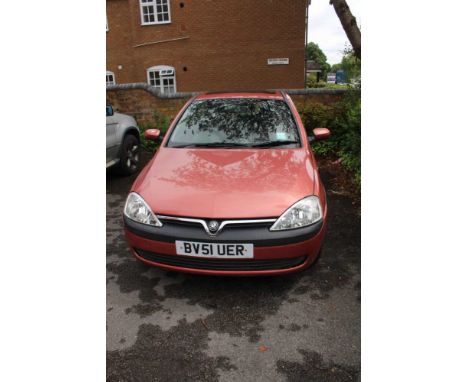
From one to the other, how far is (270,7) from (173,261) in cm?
1431

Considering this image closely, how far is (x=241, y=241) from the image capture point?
235cm

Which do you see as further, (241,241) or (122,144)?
(122,144)

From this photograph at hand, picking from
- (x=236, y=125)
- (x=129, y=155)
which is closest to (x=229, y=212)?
(x=236, y=125)

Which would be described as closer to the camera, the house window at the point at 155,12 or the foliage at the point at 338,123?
the foliage at the point at 338,123

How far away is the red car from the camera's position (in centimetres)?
237

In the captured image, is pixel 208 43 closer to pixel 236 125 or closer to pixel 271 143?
pixel 236 125

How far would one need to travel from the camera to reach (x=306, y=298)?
2.69 metres

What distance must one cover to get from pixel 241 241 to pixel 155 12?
15.7 m

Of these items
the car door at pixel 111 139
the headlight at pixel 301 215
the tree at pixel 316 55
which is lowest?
the headlight at pixel 301 215

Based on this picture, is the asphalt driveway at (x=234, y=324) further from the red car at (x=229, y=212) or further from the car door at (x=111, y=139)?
the car door at (x=111, y=139)

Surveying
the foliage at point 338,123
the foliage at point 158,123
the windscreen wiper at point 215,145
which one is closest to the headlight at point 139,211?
the windscreen wiper at point 215,145

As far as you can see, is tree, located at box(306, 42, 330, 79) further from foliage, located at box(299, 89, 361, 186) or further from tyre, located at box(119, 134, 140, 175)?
tyre, located at box(119, 134, 140, 175)

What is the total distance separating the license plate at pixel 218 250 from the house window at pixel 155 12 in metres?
15.2

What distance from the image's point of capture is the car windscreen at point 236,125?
132 inches
